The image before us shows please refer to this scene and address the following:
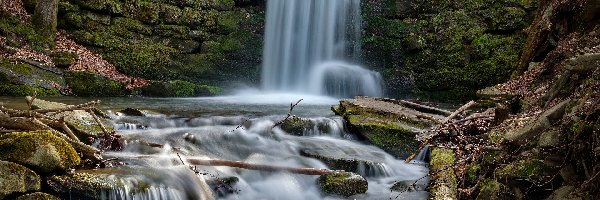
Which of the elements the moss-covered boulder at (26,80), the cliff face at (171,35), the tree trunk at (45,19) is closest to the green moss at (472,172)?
the moss-covered boulder at (26,80)

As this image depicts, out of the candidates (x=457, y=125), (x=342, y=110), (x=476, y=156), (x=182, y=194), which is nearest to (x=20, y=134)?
(x=182, y=194)

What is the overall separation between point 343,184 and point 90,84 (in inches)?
396

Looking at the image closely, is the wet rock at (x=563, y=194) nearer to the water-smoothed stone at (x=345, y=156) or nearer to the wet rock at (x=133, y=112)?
the water-smoothed stone at (x=345, y=156)

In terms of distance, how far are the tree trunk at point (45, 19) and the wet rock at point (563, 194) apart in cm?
1447

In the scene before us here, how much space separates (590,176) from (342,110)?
270 inches

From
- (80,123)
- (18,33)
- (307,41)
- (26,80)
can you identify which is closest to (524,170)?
(80,123)

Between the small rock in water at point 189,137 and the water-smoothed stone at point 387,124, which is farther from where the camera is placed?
the water-smoothed stone at point 387,124

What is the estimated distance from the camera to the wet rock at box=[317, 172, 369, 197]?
217 inches

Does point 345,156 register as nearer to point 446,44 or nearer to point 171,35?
point 446,44

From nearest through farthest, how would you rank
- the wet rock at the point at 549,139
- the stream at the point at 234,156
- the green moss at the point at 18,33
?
the wet rock at the point at 549,139 < the stream at the point at 234,156 < the green moss at the point at 18,33

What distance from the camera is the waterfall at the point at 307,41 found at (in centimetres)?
1728

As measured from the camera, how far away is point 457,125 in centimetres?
654

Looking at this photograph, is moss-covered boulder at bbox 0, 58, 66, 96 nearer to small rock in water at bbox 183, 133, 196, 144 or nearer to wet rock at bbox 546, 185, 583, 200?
small rock in water at bbox 183, 133, 196, 144

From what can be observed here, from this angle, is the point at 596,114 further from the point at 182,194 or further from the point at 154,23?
the point at 154,23
